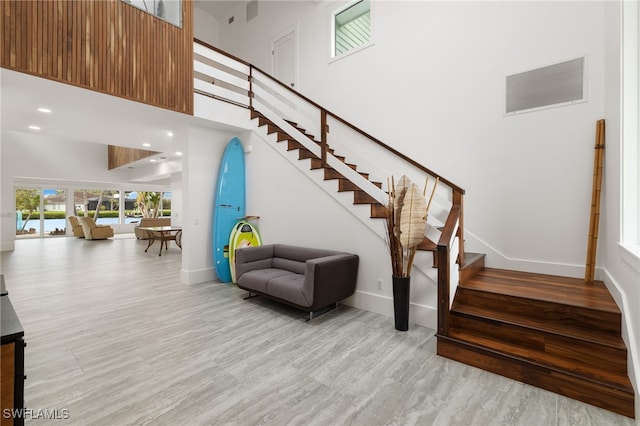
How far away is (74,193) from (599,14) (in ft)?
57.0

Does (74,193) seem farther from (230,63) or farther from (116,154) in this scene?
(230,63)

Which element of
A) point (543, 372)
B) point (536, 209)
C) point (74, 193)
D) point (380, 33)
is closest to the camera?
point (543, 372)

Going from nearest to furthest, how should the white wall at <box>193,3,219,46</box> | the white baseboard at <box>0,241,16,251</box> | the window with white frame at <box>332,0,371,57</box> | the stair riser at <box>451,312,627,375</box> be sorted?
1. the stair riser at <box>451,312,627,375</box>
2. the window with white frame at <box>332,0,371,57</box>
3. the white wall at <box>193,3,219,46</box>
4. the white baseboard at <box>0,241,16,251</box>

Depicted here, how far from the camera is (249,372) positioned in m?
2.32

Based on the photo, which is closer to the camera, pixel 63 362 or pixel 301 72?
pixel 63 362

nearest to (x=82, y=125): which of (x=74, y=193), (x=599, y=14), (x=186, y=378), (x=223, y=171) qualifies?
(x=223, y=171)

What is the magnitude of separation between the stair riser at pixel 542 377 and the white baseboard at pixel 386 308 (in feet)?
1.89

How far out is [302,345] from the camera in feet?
9.15

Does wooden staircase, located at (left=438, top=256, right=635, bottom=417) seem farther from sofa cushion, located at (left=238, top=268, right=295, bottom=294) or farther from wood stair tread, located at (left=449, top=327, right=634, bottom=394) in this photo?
sofa cushion, located at (left=238, top=268, right=295, bottom=294)

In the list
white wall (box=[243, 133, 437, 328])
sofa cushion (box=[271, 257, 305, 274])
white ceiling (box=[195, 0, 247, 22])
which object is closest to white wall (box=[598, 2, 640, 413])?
white wall (box=[243, 133, 437, 328])

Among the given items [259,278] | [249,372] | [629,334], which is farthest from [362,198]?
[629,334]

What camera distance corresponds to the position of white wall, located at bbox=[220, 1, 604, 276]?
334cm

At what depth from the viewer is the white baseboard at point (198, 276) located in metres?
4.93

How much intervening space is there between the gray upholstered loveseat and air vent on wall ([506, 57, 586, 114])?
9.36 feet
